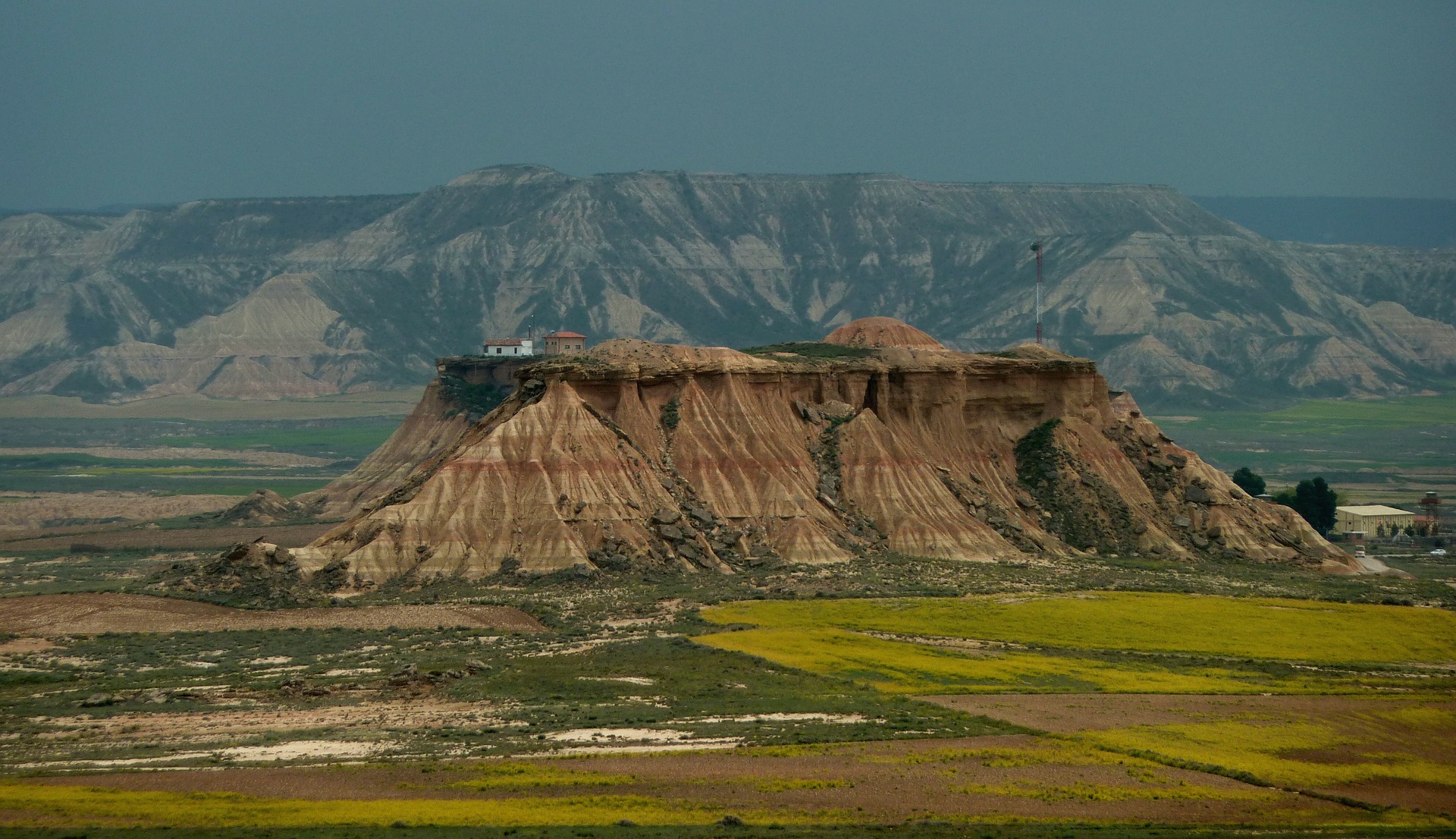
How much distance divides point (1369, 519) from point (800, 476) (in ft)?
212

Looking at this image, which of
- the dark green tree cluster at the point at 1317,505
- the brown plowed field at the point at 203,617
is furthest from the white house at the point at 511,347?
the brown plowed field at the point at 203,617

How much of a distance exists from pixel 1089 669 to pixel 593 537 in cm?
3049

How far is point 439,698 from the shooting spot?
8012 cm

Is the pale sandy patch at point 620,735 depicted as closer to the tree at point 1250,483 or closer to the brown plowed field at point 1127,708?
the brown plowed field at point 1127,708

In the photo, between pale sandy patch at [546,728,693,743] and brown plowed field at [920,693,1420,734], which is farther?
brown plowed field at [920,693,1420,734]

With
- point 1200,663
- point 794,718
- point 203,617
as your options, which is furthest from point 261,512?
point 794,718

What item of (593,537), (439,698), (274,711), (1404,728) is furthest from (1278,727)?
(593,537)

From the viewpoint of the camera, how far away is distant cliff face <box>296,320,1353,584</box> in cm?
11188

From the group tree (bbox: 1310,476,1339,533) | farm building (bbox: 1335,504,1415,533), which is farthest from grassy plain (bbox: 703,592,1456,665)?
farm building (bbox: 1335,504,1415,533)

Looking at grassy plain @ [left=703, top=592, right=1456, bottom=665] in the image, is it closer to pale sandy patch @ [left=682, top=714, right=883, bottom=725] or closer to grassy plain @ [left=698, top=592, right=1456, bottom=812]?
grassy plain @ [left=698, top=592, right=1456, bottom=812]

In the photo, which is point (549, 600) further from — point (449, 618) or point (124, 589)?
point (124, 589)

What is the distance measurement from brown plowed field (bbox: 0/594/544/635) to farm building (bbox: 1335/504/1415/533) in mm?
86252

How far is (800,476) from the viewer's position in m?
122

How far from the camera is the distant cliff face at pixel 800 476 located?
11188 cm
